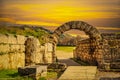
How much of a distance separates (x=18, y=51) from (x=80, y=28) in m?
6.53

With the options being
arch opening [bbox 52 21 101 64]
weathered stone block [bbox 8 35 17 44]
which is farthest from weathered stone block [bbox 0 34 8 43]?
arch opening [bbox 52 21 101 64]

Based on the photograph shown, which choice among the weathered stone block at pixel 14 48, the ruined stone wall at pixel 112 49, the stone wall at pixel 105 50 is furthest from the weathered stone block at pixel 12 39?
the ruined stone wall at pixel 112 49

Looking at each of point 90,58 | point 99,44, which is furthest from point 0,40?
point 90,58

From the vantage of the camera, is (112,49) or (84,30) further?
(112,49)

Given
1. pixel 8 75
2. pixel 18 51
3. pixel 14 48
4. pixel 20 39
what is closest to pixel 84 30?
pixel 20 39

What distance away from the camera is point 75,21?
798 inches

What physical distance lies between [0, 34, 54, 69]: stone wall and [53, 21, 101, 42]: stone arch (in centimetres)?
170

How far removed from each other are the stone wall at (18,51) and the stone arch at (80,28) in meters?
1.70

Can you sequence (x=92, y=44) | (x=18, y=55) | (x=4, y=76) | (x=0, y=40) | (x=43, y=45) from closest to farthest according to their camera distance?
(x=4, y=76)
(x=0, y=40)
(x=18, y=55)
(x=43, y=45)
(x=92, y=44)

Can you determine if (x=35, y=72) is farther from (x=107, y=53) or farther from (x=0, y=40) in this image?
(x=107, y=53)

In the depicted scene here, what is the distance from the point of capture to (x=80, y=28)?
2023cm

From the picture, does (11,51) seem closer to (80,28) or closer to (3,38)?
(3,38)

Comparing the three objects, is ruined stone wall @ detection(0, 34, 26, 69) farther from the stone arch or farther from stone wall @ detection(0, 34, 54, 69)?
the stone arch

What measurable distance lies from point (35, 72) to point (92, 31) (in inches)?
378
